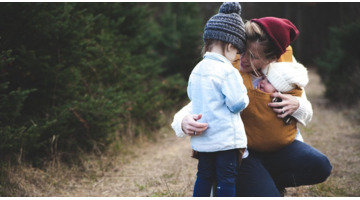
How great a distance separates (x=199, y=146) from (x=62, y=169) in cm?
230

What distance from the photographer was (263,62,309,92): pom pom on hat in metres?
2.22

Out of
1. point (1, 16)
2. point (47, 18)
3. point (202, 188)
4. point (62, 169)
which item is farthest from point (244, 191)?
point (1, 16)

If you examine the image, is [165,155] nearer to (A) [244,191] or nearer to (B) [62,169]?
(B) [62,169]

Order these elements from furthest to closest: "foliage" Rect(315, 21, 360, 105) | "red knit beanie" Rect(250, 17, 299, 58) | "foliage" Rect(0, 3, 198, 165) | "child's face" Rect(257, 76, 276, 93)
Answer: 1. "foliage" Rect(315, 21, 360, 105)
2. "foliage" Rect(0, 3, 198, 165)
3. "child's face" Rect(257, 76, 276, 93)
4. "red knit beanie" Rect(250, 17, 299, 58)

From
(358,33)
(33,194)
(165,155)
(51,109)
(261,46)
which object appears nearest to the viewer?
(261,46)

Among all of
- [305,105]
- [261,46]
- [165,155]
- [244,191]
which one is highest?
[261,46]

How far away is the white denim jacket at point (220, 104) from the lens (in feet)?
6.50

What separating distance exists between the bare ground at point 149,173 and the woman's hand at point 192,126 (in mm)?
1015

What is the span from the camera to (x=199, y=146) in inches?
81.1

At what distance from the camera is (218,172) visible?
6.70ft

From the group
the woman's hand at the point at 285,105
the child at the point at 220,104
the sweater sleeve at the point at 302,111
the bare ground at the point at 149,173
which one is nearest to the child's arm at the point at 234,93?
the child at the point at 220,104

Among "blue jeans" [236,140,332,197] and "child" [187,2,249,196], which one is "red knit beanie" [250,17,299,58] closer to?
"child" [187,2,249,196]

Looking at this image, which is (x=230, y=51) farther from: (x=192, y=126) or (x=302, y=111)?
(x=302, y=111)

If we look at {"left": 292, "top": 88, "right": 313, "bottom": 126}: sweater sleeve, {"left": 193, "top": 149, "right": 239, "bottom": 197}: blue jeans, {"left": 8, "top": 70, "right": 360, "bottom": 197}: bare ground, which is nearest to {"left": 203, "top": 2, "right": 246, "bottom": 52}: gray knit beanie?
{"left": 292, "top": 88, "right": 313, "bottom": 126}: sweater sleeve
